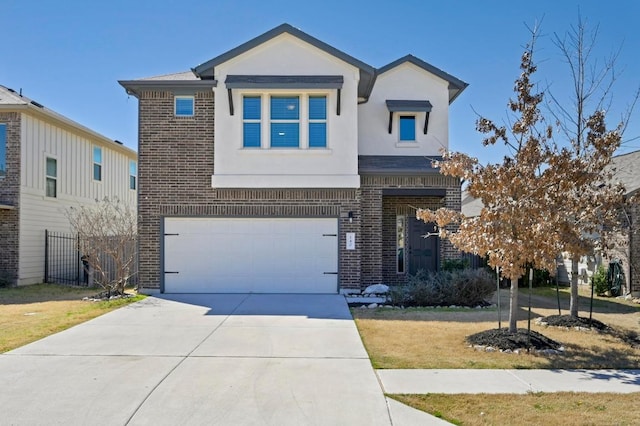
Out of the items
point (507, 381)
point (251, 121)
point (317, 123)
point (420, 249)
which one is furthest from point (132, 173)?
point (507, 381)

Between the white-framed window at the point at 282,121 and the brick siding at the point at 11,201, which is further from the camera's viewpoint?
the brick siding at the point at 11,201

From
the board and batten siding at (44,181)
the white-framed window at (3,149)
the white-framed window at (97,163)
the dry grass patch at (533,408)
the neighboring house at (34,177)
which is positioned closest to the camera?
the dry grass patch at (533,408)

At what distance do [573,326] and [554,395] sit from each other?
454 centimetres

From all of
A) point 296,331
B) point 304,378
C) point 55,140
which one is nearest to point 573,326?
point 296,331

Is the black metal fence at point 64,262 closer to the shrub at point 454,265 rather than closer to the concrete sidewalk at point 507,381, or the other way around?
the shrub at point 454,265

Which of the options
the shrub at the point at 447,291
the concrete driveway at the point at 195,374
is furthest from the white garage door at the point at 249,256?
the concrete driveway at the point at 195,374

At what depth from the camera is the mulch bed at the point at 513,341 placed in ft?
27.4

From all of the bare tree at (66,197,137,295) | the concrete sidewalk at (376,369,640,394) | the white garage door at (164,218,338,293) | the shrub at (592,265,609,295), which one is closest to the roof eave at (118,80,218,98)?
the bare tree at (66,197,137,295)

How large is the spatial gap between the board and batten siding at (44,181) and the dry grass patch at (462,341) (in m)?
11.7

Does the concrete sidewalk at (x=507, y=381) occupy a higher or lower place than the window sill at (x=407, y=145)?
lower

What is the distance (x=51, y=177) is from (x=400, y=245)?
41.4ft

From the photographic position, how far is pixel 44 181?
18.3 m

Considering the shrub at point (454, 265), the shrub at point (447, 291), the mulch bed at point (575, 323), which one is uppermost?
the shrub at point (454, 265)

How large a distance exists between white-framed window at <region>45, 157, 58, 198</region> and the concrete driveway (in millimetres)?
9648
